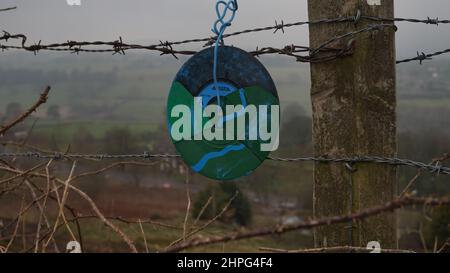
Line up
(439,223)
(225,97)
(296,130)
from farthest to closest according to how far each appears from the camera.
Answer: (296,130), (439,223), (225,97)

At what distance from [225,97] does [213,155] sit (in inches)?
9.2

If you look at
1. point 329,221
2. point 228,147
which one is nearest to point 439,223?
point 228,147

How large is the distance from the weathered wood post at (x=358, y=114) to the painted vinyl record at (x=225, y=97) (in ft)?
0.79

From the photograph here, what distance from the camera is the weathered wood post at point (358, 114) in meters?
2.31

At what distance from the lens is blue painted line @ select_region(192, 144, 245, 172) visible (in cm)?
231

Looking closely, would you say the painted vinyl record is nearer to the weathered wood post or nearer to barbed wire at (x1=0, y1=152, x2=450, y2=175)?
barbed wire at (x1=0, y1=152, x2=450, y2=175)

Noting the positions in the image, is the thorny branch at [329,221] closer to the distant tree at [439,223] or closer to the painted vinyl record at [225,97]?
the painted vinyl record at [225,97]

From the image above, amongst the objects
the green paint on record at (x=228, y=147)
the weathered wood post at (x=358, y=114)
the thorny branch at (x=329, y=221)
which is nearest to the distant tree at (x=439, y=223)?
the weathered wood post at (x=358, y=114)

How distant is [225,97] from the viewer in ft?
7.56

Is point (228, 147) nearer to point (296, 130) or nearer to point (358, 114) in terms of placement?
point (358, 114)

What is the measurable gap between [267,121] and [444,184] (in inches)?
864

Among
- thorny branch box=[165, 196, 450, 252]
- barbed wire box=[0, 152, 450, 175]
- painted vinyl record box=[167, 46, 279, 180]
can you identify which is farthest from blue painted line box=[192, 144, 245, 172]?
thorny branch box=[165, 196, 450, 252]

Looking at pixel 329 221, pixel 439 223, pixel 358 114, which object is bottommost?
pixel 439 223
